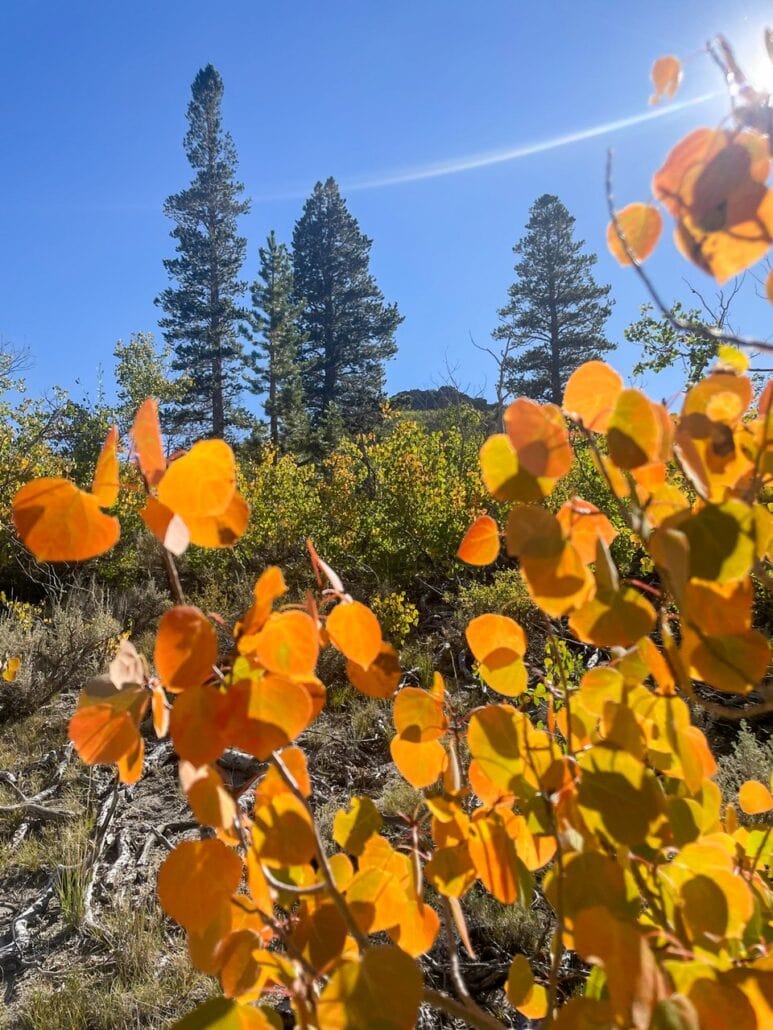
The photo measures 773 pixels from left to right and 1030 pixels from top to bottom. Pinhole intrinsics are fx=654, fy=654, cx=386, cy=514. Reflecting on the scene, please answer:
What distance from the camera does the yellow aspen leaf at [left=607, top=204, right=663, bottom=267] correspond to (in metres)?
0.42

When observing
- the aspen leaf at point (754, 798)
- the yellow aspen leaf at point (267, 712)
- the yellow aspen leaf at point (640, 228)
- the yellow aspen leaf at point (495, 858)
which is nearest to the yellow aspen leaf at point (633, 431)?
the yellow aspen leaf at point (640, 228)

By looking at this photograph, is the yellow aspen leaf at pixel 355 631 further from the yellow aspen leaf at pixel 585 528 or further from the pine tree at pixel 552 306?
the pine tree at pixel 552 306

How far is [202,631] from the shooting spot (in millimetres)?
326

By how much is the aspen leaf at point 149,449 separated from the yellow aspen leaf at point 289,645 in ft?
0.34

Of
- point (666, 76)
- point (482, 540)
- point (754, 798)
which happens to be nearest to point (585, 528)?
point (482, 540)

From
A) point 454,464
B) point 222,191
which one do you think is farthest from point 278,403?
point 454,464

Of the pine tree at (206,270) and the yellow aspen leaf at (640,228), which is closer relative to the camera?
the yellow aspen leaf at (640,228)

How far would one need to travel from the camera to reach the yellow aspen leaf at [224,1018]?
1.16ft

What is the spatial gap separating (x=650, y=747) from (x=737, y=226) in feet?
1.11

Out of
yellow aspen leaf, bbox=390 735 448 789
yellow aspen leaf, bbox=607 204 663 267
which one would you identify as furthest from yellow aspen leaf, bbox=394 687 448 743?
yellow aspen leaf, bbox=607 204 663 267

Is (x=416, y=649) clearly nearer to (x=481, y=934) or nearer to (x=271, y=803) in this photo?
(x=481, y=934)

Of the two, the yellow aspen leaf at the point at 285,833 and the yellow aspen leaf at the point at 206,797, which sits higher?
the yellow aspen leaf at the point at 206,797

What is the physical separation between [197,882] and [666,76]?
60cm

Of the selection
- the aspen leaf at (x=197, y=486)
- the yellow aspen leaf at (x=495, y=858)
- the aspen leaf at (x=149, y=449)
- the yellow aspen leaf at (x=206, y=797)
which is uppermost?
the aspen leaf at (x=149, y=449)
